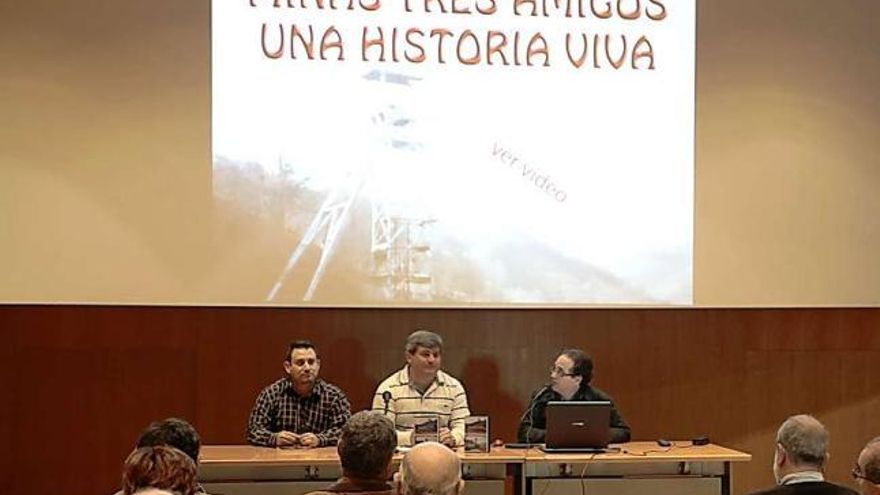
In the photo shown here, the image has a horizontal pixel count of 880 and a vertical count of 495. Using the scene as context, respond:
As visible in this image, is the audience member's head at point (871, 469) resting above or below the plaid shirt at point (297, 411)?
above

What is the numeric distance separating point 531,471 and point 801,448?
5.99 ft

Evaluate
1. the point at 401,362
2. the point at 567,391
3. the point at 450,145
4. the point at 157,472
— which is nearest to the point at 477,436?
the point at 567,391

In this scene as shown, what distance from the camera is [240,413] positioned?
6820mm

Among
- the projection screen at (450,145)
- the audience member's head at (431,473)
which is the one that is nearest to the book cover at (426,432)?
the projection screen at (450,145)

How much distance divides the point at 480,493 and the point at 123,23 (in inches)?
134

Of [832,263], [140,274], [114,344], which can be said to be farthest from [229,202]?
[832,263]

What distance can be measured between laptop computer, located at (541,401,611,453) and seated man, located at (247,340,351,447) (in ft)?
3.57

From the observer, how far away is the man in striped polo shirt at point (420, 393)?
566cm

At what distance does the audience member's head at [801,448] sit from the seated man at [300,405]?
101 inches

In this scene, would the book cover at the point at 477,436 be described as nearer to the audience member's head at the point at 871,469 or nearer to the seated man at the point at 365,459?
the seated man at the point at 365,459

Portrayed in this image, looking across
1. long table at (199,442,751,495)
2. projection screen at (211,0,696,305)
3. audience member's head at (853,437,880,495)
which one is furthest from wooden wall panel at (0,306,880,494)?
audience member's head at (853,437,880,495)

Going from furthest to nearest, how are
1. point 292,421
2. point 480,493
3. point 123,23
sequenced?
point 123,23 < point 292,421 < point 480,493

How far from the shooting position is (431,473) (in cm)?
Result: 306

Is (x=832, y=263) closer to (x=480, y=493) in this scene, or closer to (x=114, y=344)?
(x=480, y=493)
